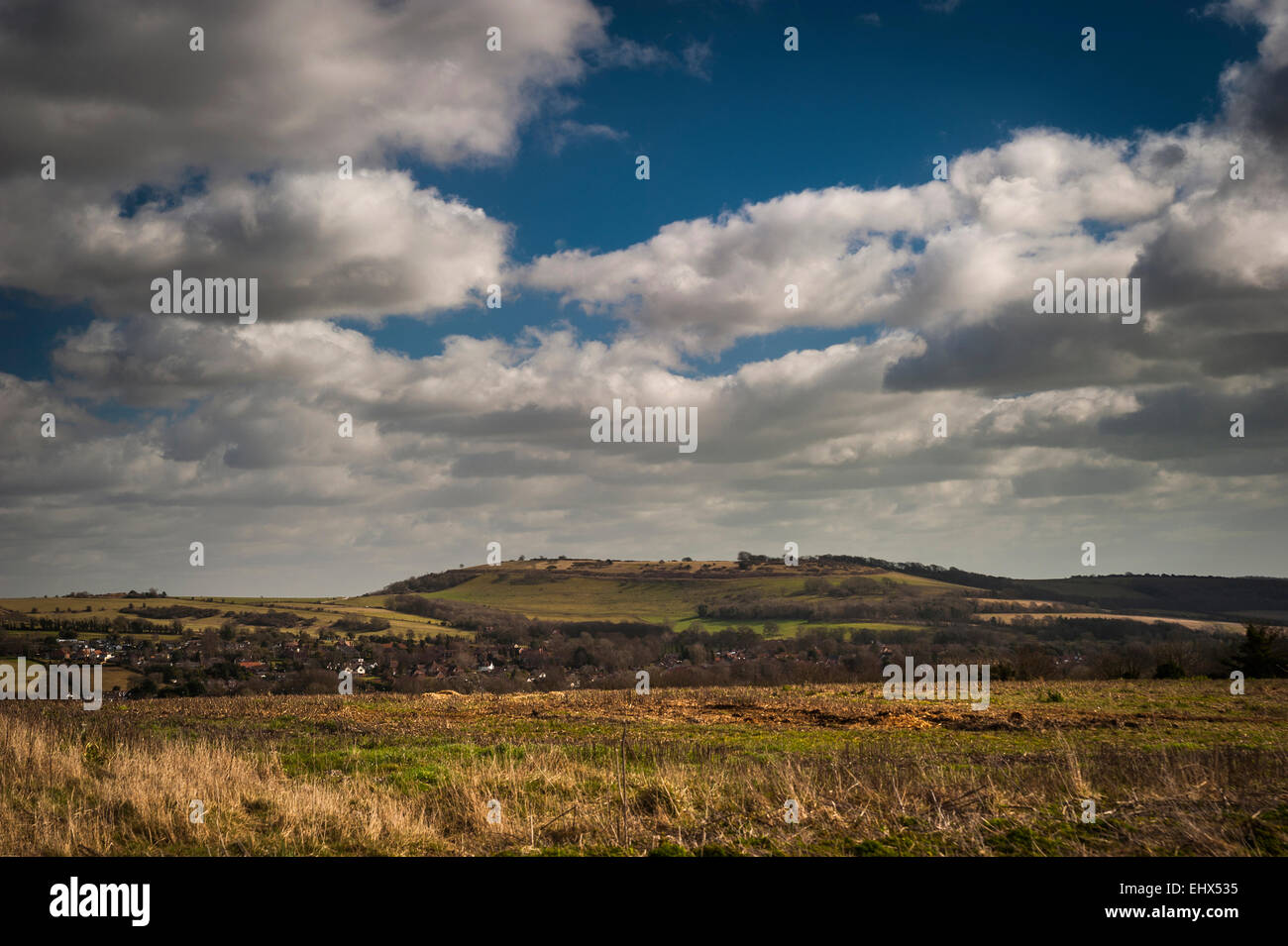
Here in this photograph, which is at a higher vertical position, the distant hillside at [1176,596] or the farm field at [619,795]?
the farm field at [619,795]

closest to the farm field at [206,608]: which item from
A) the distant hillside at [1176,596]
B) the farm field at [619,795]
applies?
the farm field at [619,795]

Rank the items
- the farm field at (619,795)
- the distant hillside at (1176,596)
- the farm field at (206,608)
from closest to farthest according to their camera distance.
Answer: the farm field at (619,795) → the farm field at (206,608) → the distant hillside at (1176,596)

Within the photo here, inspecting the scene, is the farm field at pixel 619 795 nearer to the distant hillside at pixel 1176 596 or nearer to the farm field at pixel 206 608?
the farm field at pixel 206 608

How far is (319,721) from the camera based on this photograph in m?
26.5

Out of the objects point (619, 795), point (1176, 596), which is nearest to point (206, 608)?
point (619, 795)

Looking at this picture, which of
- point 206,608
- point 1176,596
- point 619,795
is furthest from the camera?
point 1176,596

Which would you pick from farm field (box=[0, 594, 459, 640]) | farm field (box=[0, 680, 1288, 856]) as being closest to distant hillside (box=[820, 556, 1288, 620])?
farm field (box=[0, 594, 459, 640])

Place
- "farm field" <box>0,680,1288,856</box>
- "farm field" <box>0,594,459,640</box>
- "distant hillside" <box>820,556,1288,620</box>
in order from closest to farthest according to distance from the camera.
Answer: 1. "farm field" <box>0,680,1288,856</box>
2. "farm field" <box>0,594,459,640</box>
3. "distant hillside" <box>820,556,1288,620</box>

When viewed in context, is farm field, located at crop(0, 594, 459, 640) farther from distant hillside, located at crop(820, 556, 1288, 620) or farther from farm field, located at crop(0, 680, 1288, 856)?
distant hillside, located at crop(820, 556, 1288, 620)

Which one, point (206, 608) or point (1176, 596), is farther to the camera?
point (1176, 596)

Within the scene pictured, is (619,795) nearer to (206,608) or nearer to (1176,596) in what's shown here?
(206,608)
